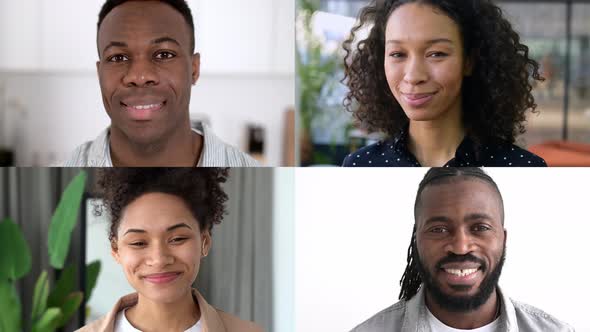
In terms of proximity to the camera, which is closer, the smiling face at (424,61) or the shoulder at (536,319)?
the smiling face at (424,61)

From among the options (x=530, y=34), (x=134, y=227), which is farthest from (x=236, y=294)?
(x=530, y=34)

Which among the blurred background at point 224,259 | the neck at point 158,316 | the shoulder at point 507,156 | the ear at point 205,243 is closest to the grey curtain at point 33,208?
the blurred background at point 224,259

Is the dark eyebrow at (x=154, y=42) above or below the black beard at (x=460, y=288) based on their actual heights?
above

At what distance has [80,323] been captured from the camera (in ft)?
4.17

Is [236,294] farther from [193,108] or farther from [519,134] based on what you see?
[519,134]

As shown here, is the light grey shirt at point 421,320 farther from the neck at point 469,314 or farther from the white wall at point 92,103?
the white wall at point 92,103

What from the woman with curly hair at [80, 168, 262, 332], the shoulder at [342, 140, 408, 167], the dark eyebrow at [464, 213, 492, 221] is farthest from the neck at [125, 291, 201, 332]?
the dark eyebrow at [464, 213, 492, 221]

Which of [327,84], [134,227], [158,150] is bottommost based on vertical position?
[134,227]

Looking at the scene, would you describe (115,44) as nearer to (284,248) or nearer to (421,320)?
(284,248)

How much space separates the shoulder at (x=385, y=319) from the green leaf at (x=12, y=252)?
56 cm

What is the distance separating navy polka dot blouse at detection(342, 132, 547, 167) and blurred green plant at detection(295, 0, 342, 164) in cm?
8

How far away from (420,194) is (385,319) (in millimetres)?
221

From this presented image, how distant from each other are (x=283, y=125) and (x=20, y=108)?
43 cm

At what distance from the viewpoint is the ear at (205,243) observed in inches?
49.2
